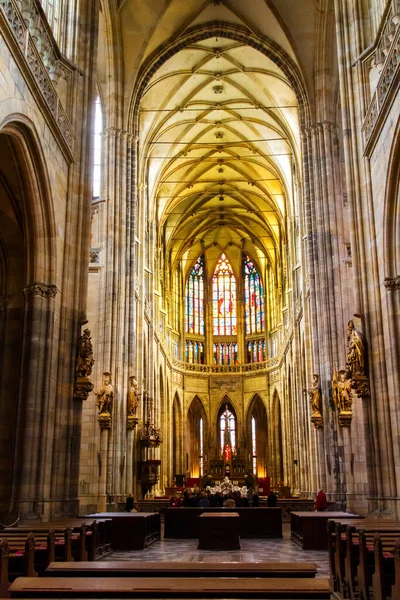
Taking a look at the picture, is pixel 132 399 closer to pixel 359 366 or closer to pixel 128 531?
pixel 128 531

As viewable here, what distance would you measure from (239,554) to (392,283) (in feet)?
21.9

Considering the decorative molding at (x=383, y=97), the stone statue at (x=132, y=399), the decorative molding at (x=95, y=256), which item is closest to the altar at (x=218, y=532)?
the decorative molding at (x=383, y=97)

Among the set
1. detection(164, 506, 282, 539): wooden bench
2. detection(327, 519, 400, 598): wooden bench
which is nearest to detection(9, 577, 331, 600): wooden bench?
detection(327, 519, 400, 598): wooden bench

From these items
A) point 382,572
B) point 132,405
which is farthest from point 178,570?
point 132,405

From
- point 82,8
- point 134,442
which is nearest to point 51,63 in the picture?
point 82,8

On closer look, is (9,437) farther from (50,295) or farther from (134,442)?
(134,442)

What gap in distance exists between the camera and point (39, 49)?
1394 cm

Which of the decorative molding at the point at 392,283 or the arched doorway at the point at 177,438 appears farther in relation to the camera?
the arched doorway at the point at 177,438

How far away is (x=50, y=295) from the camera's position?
14.5m

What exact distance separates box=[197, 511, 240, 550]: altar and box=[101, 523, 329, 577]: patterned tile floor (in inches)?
12.0

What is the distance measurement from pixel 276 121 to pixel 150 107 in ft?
20.7

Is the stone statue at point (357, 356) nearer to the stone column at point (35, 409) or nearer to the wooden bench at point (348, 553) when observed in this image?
the wooden bench at point (348, 553)

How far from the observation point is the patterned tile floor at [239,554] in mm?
13195

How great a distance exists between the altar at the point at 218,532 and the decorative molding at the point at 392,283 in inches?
257
